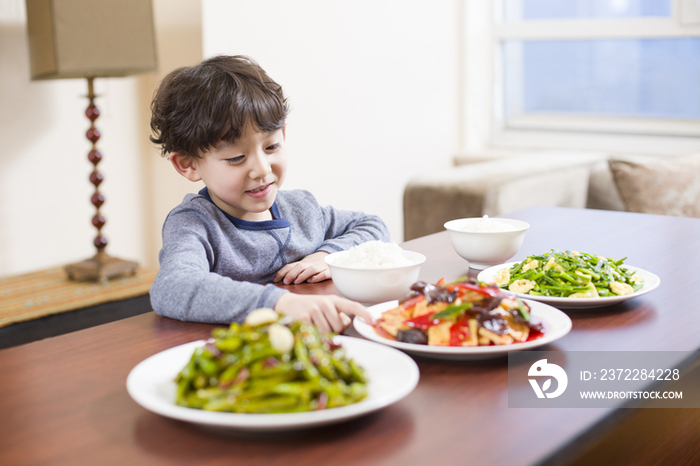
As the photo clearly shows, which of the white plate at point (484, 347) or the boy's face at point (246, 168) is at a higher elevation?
the boy's face at point (246, 168)

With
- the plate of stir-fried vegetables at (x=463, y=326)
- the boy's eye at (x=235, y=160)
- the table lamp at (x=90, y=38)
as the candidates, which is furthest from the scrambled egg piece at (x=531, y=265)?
the table lamp at (x=90, y=38)

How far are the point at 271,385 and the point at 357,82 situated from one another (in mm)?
2889

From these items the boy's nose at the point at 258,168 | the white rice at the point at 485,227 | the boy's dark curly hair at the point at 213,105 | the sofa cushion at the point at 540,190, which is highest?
the boy's dark curly hair at the point at 213,105

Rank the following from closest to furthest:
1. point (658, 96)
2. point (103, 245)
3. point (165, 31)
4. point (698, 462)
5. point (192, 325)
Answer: point (192, 325), point (698, 462), point (103, 245), point (165, 31), point (658, 96)

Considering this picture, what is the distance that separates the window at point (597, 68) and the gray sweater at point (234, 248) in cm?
248

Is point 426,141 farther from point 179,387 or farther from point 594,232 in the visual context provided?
point 179,387

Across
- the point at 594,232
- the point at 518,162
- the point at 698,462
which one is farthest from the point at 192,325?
the point at 518,162

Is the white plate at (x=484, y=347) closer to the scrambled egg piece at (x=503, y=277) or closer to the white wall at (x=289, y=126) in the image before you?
the scrambled egg piece at (x=503, y=277)

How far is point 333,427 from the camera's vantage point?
0.61 metres

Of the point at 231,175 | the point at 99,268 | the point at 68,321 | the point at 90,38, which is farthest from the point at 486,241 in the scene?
the point at 99,268

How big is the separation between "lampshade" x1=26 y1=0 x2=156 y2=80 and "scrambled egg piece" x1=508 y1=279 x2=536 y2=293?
199 centimetres

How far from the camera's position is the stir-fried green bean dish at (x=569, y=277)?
96 cm

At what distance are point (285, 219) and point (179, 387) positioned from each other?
2.63ft

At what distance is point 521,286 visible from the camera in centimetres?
99
